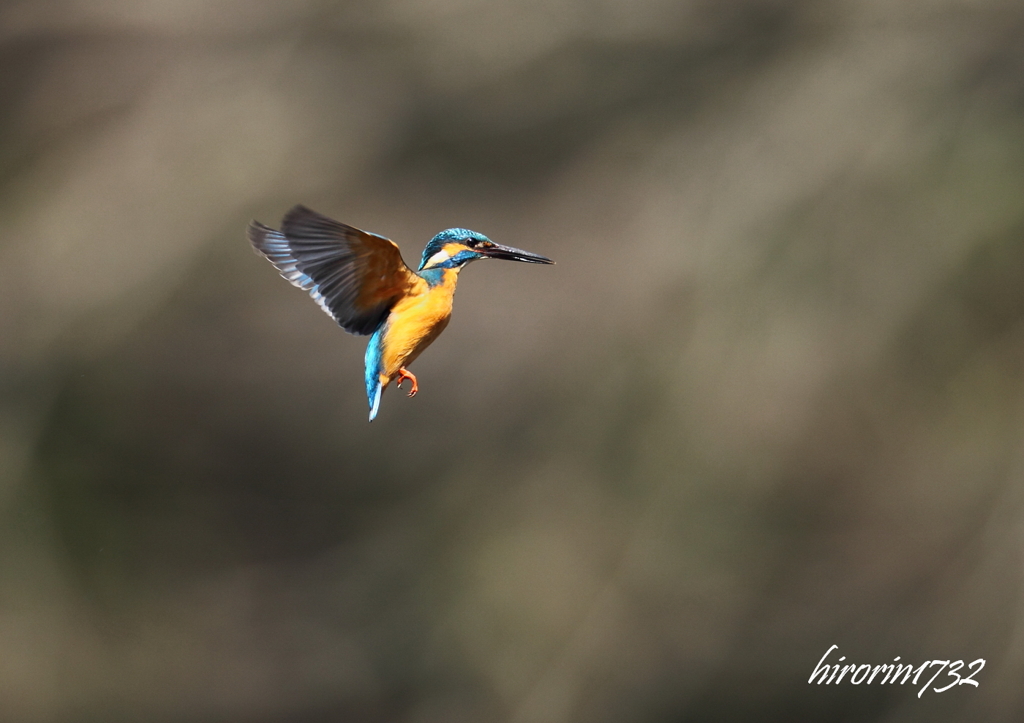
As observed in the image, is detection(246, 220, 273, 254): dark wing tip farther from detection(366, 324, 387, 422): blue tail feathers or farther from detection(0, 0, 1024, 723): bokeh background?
detection(0, 0, 1024, 723): bokeh background

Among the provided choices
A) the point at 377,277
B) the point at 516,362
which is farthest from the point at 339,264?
the point at 516,362

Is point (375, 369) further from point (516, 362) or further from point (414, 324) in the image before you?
point (516, 362)

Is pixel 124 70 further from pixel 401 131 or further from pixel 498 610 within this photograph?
pixel 498 610

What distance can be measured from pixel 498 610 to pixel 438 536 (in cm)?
30

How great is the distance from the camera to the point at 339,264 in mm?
387

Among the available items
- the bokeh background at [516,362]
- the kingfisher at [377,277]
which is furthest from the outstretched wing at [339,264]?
the bokeh background at [516,362]

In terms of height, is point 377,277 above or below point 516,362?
above

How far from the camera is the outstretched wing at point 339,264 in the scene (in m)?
0.37

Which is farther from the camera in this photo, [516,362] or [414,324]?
[516,362]

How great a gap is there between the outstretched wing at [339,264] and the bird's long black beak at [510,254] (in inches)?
1.5

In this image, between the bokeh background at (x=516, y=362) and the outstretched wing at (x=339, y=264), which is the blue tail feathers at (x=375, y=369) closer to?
the outstretched wing at (x=339, y=264)

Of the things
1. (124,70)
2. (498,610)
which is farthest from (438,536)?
(124,70)

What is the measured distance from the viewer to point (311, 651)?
2.74 metres

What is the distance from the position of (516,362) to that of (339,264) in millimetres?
2280
